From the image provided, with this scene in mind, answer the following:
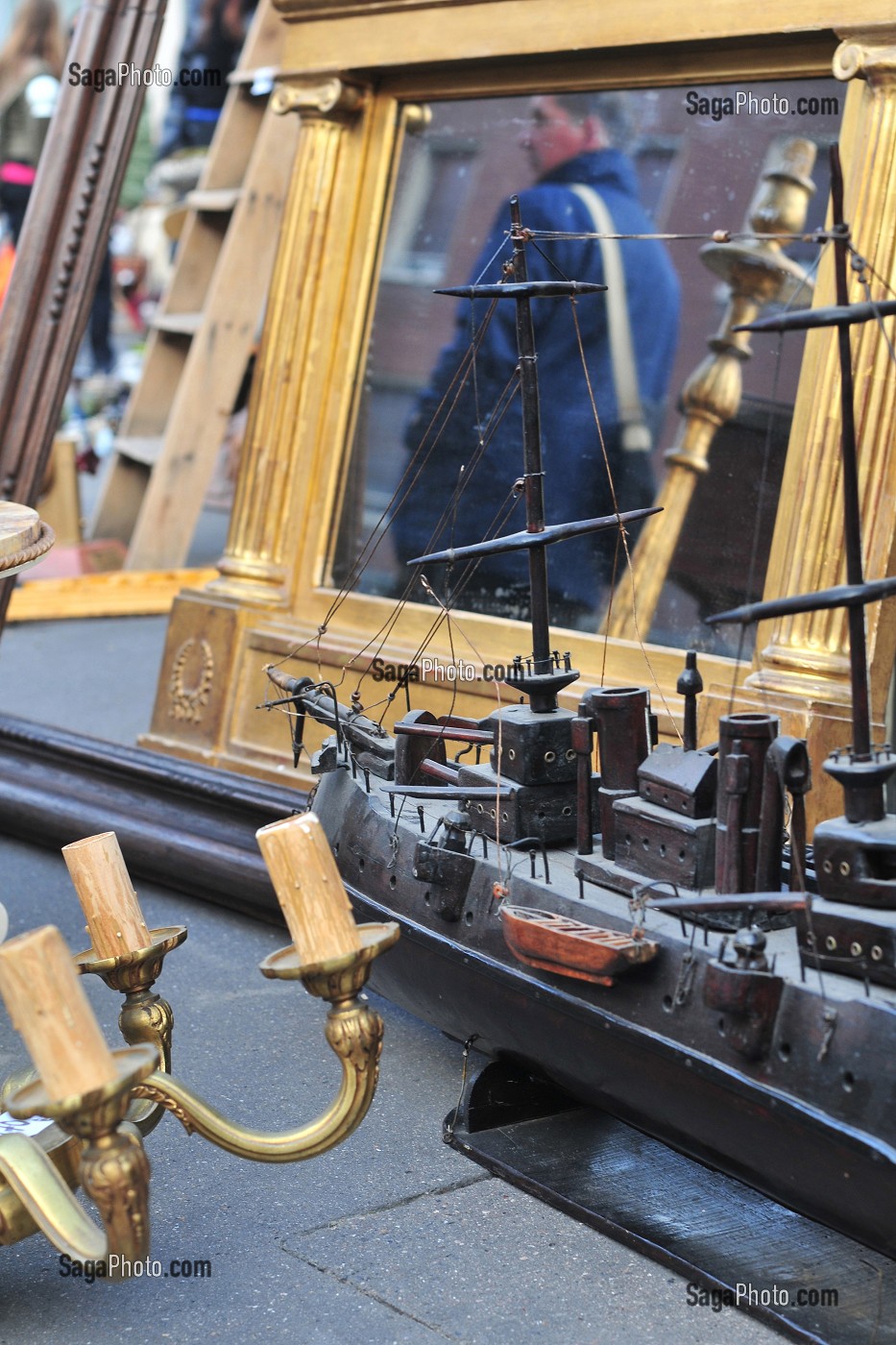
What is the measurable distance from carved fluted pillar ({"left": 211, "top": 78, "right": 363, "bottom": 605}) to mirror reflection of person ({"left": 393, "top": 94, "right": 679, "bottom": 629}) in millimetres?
454

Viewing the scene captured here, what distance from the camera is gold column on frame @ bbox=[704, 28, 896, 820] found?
135 inches

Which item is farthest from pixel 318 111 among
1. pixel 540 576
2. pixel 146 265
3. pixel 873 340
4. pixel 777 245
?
pixel 146 265

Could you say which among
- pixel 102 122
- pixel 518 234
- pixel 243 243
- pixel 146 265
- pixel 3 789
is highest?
pixel 146 265

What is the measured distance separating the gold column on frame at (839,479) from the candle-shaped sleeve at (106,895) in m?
1.70

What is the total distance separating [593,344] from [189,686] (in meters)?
1.69

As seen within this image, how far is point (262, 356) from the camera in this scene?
4.81 metres

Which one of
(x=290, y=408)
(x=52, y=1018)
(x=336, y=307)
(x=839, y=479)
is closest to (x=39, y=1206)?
(x=52, y=1018)

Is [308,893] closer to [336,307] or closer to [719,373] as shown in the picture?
[719,373]

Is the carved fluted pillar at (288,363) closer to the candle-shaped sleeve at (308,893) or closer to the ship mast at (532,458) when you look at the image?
the ship mast at (532,458)

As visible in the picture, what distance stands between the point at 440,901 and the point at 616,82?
2.50 meters

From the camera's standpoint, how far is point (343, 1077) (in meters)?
2.09

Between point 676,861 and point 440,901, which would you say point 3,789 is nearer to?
point 440,901

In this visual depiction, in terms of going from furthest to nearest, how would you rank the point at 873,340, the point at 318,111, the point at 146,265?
the point at 146,265, the point at 318,111, the point at 873,340

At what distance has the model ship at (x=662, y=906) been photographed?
2.19m
